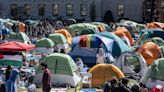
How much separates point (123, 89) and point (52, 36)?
59.2 ft

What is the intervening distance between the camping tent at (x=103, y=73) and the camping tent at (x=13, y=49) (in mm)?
3053

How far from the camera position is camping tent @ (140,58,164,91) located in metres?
15.9

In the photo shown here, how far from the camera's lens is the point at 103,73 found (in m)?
17.0

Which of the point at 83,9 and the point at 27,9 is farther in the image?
the point at 27,9

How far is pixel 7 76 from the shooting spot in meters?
14.3

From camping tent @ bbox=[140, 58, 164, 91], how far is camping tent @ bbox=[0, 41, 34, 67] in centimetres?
506

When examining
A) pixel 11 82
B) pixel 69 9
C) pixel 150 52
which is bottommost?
pixel 69 9

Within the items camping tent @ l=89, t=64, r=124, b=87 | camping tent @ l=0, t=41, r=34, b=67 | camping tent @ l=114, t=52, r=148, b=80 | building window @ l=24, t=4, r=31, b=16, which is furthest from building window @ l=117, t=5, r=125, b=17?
camping tent @ l=89, t=64, r=124, b=87

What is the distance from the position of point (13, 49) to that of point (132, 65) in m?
5.10

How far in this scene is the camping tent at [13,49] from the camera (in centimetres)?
1839

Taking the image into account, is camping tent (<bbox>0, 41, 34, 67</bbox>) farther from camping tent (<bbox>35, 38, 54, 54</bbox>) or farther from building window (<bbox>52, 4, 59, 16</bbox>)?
building window (<bbox>52, 4, 59, 16</bbox>)

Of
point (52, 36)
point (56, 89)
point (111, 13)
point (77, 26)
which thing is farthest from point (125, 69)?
point (111, 13)

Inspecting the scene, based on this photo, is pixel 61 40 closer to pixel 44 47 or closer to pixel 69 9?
pixel 44 47

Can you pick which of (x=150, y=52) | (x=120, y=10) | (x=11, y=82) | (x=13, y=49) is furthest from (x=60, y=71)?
(x=120, y=10)
